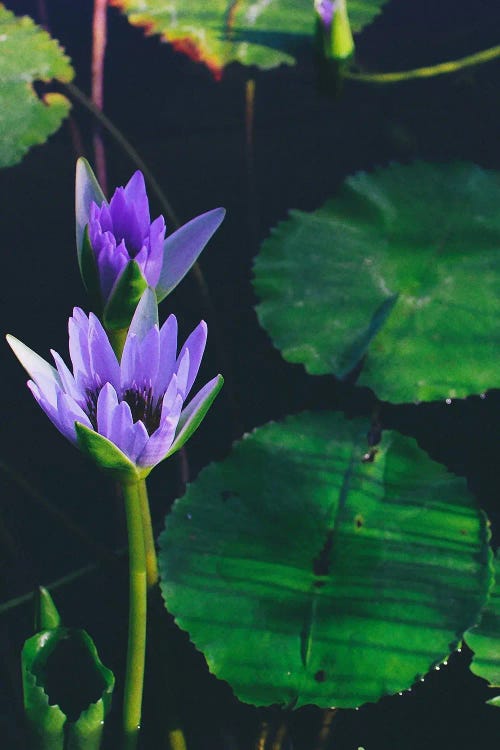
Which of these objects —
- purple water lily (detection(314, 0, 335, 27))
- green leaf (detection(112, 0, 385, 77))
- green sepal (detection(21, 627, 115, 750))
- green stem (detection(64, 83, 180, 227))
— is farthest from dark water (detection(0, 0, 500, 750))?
purple water lily (detection(314, 0, 335, 27))

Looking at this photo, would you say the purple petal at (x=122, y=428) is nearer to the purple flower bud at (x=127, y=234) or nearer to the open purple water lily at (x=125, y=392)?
the open purple water lily at (x=125, y=392)

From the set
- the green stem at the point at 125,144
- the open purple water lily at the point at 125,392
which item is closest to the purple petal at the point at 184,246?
the open purple water lily at the point at 125,392

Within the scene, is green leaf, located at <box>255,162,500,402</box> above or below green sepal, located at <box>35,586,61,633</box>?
above

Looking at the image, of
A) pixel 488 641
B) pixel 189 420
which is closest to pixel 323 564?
pixel 488 641

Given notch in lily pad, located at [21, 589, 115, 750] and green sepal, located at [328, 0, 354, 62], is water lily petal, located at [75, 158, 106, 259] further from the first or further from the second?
green sepal, located at [328, 0, 354, 62]

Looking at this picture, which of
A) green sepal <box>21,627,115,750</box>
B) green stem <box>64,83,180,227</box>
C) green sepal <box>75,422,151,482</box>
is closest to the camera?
green sepal <box>75,422,151,482</box>

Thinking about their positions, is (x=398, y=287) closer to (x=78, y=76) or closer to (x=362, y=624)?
(x=362, y=624)
